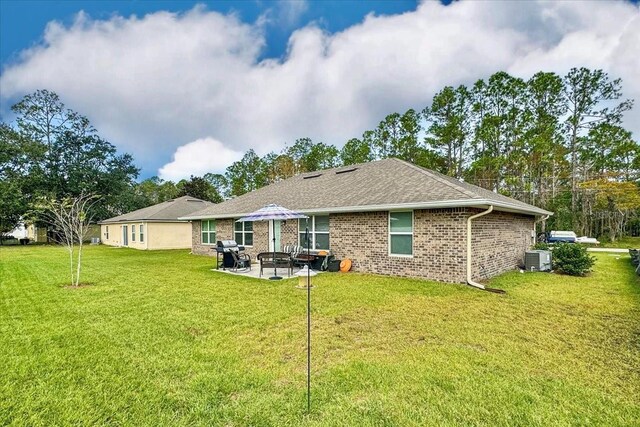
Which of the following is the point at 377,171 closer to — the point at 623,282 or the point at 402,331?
the point at 623,282

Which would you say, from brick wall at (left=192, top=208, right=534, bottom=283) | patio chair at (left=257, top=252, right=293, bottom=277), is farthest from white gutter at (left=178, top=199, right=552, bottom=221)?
patio chair at (left=257, top=252, right=293, bottom=277)

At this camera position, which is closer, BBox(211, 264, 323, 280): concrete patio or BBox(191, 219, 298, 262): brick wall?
BBox(211, 264, 323, 280): concrete patio

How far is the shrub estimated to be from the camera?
10508mm

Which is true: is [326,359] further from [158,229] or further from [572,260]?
[158,229]

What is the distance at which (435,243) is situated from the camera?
9.50 m

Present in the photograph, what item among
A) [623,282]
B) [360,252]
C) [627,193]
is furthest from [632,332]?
[627,193]

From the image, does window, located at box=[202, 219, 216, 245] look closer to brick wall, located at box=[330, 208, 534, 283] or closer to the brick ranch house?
the brick ranch house

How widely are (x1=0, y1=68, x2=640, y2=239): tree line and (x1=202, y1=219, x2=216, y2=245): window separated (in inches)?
895

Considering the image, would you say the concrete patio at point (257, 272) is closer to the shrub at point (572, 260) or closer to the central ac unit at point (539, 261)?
Answer: the central ac unit at point (539, 261)

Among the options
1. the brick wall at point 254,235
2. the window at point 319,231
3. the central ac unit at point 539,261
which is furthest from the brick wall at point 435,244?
the brick wall at point 254,235

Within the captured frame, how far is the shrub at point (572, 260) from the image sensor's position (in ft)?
34.5

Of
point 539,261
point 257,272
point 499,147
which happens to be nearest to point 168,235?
point 257,272

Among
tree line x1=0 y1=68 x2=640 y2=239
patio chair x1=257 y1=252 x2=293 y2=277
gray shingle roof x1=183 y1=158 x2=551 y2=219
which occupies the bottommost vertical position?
patio chair x1=257 y1=252 x2=293 y2=277

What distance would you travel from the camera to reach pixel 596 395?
321 cm
